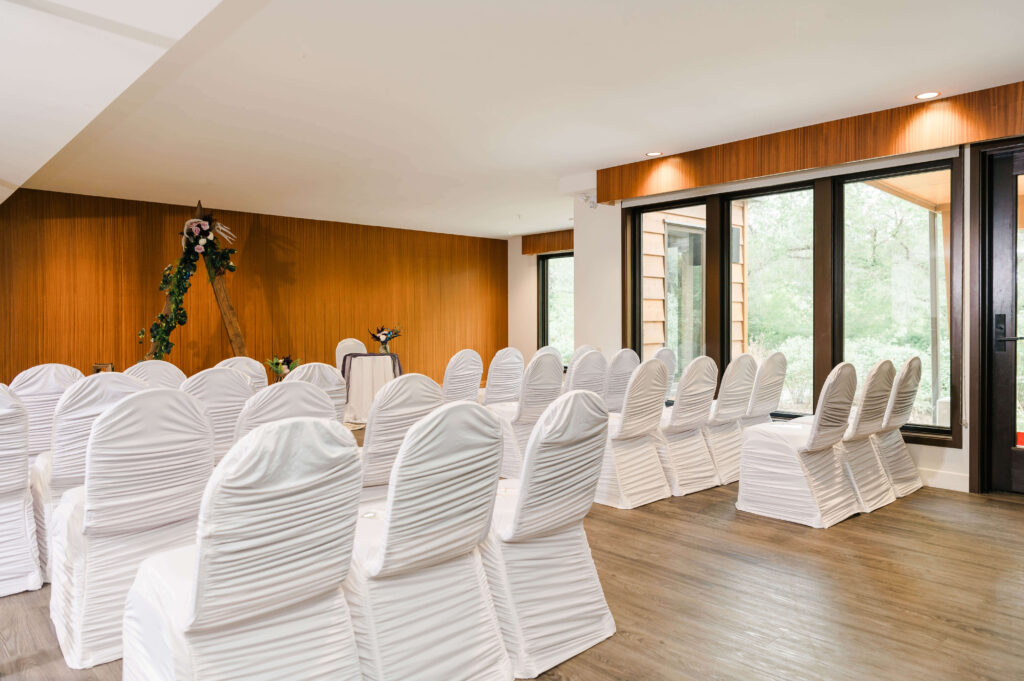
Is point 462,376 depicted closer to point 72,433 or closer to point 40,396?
point 40,396

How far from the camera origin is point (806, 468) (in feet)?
13.0

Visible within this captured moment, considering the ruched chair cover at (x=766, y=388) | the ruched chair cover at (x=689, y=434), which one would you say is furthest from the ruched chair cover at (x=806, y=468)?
the ruched chair cover at (x=766, y=388)

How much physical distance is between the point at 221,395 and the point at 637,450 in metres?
2.60

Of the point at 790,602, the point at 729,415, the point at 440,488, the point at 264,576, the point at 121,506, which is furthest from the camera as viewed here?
the point at 729,415

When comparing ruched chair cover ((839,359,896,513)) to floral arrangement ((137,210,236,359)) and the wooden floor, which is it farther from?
floral arrangement ((137,210,236,359))

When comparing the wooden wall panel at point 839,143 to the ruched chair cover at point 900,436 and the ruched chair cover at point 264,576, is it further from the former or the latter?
the ruched chair cover at point 264,576

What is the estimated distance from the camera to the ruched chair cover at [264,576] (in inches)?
57.8

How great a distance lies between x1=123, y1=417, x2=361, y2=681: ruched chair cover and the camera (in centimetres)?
147

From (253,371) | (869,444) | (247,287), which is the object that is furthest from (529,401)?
(247,287)

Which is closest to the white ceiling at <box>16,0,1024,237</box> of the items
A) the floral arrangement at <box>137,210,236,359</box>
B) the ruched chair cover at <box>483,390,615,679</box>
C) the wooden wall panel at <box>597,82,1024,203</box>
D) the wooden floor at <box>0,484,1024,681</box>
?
the wooden wall panel at <box>597,82,1024,203</box>

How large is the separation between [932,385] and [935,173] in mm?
1667

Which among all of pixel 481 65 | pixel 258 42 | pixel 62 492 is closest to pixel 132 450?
pixel 62 492

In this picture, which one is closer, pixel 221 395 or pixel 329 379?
pixel 221 395

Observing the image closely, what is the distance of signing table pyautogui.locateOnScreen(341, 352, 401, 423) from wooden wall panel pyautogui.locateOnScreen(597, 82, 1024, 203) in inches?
123
